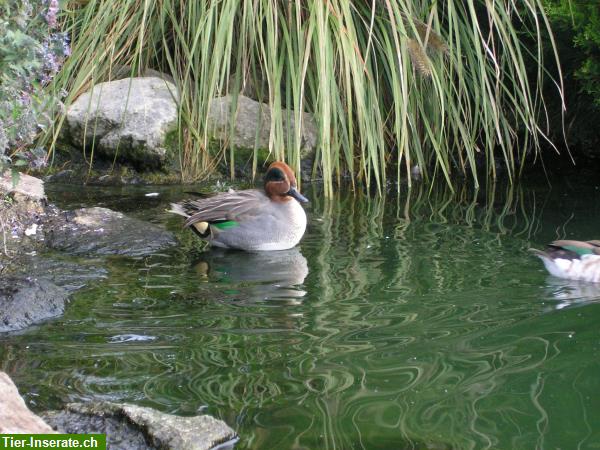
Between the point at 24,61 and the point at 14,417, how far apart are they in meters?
1.59

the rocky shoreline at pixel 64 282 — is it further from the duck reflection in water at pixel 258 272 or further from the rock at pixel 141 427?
the duck reflection in water at pixel 258 272

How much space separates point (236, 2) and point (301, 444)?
495 centimetres

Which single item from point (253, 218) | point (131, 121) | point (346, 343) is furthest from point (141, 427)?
point (131, 121)

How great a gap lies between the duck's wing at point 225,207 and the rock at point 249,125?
1.65 meters

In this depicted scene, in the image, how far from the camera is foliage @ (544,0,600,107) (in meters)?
7.36

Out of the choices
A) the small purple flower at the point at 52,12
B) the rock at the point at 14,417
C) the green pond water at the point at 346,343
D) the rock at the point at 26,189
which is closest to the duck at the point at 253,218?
the green pond water at the point at 346,343

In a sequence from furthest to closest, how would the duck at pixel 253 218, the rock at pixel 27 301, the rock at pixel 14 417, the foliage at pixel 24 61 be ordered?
the duck at pixel 253 218 < the rock at pixel 27 301 < the foliage at pixel 24 61 < the rock at pixel 14 417

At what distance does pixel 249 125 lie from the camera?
27.6 feet

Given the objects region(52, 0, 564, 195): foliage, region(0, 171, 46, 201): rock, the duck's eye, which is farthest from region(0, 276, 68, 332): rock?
region(52, 0, 564, 195): foliage

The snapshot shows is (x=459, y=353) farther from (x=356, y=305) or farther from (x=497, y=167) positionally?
(x=497, y=167)

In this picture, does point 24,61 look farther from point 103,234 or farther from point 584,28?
point 584,28

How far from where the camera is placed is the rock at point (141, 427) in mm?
3182

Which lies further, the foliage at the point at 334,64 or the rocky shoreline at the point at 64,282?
the foliage at the point at 334,64

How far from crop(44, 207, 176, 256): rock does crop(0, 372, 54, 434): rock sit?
2774 mm
